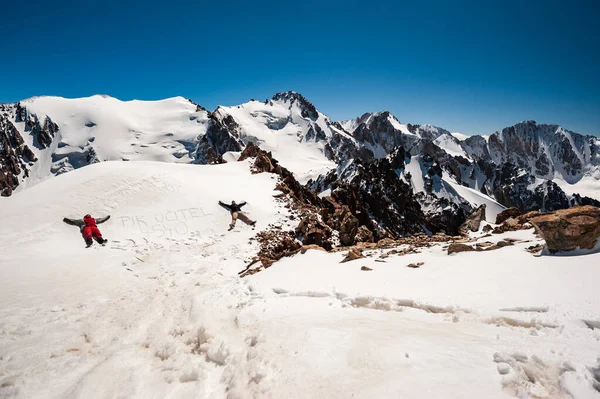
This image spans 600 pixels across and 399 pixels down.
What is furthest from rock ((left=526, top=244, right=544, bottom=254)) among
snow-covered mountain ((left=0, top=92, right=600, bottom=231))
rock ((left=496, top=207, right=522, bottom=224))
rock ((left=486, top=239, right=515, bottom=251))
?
snow-covered mountain ((left=0, top=92, right=600, bottom=231))

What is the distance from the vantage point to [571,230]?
8039 millimetres

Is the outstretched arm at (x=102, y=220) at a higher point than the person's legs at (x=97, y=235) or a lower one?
higher

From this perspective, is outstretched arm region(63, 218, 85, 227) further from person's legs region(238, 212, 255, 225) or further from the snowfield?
person's legs region(238, 212, 255, 225)

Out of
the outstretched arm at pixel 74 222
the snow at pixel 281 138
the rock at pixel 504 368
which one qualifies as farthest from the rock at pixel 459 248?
the snow at pixel 281 138

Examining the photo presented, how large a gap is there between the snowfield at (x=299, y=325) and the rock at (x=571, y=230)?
0.75 m

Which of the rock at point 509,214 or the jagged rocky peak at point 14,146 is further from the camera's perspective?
the jagged rocky peak at point 14,146

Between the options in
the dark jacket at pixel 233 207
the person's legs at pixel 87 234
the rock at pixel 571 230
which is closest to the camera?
the rock at pixel 571 230

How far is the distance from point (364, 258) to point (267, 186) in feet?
53.9

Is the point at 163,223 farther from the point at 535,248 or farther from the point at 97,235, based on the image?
the point at 535,248

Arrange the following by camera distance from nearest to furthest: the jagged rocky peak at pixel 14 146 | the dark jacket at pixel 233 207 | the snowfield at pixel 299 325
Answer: the snowfield at pixel 299 325 < the dark jacket at pixel 233 207 < the jagged rocky peak at pixel 14 146

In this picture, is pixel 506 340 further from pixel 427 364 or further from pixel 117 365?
pixel 117 365

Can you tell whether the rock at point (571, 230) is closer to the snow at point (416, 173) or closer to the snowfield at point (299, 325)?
the snowfield at point (299, 325)

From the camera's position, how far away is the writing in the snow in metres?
15.9

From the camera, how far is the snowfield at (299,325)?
3.86 meters
